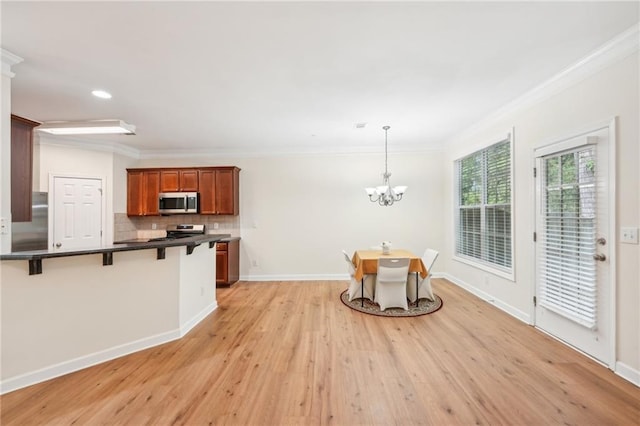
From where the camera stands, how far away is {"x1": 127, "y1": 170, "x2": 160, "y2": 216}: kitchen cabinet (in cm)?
514

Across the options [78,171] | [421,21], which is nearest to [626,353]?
[421,21]

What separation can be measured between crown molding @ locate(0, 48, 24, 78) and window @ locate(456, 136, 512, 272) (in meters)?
5.25

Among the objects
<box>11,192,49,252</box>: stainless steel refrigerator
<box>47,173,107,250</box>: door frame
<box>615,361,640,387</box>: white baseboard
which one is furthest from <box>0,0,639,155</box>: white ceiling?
<box>615,361,640,387</box>: white baseboard

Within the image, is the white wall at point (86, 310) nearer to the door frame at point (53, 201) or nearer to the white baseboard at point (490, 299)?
the door frame at point (53, 201)

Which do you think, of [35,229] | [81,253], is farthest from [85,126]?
[81,253]

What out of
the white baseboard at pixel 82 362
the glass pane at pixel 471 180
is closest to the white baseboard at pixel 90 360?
the white baseboard at pixel 82 362

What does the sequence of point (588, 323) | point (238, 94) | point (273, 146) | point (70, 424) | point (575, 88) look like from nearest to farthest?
point (70, 424)
point (588, 323)
point (575, 88)
point (238, 94)
point (273, 146)

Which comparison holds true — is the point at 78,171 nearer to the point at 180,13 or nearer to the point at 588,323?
the point at 180,13

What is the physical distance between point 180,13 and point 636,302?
399 cm

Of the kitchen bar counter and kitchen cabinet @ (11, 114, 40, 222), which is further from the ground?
kitchen cabinet @ (11, 114, 40, 222)

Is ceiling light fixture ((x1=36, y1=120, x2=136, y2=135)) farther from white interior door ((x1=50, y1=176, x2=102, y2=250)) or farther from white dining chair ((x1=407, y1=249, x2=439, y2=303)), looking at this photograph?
white dining chair ((x1=407, y1=249, x2=439, y2=303))

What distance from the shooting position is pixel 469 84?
2.78 m

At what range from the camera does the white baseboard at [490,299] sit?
3.16 metres

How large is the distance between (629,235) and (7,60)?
5.30 meters
